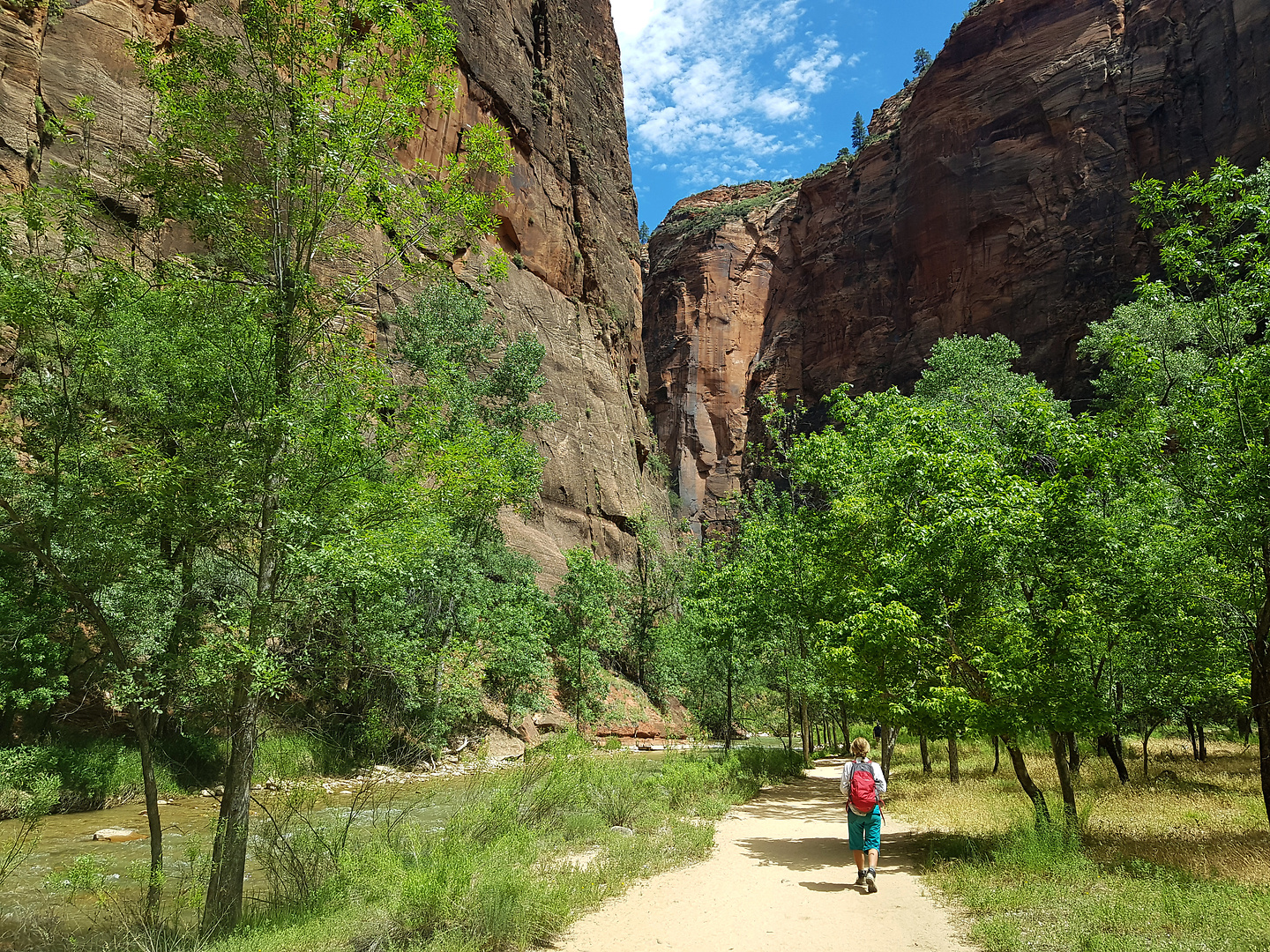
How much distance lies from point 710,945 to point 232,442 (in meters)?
6.85

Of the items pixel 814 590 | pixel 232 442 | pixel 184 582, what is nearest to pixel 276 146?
pixel 232 442

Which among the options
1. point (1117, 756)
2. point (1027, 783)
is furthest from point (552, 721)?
point (1027, 783)

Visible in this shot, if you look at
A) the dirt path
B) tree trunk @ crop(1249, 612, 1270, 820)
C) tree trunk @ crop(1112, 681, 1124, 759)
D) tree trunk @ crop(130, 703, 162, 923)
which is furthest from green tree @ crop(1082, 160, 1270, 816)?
tree trunk @ crop(130, 703, 162, 923)

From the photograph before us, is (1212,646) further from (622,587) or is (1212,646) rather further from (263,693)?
(622,587)

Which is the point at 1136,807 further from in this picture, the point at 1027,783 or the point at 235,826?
the point at 235,826

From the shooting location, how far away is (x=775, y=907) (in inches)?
300

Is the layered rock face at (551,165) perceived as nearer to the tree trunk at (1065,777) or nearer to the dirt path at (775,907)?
the dirt path at (775,907)

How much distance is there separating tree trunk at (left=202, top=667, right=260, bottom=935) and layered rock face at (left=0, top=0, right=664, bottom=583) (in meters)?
24.5

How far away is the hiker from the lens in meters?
8.41

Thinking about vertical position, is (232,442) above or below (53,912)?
above

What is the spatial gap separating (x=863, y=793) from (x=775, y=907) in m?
1.74

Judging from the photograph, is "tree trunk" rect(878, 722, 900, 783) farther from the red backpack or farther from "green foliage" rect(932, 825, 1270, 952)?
the red backpack

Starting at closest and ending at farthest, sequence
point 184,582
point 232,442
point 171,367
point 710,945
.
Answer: point 710,945 → point 232,442 → point 171,367 → point 184,582

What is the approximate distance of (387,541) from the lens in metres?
7.43
